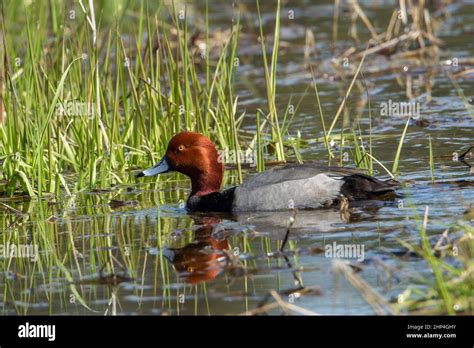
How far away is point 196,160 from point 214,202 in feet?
1.55

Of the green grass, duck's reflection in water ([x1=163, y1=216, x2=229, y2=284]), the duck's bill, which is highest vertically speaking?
the green grass

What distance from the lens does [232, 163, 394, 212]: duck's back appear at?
29.3ft

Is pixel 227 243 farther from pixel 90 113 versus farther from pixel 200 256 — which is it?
pixel 90 113

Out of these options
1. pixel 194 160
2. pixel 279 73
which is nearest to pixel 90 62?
pixel 194 160

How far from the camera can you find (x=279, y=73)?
15.9 metres

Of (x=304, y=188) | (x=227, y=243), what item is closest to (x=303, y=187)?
(x=304, y=188)

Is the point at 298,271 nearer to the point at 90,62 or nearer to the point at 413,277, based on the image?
the point at 413,277

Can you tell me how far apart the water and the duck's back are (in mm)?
155

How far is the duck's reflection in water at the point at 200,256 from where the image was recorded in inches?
277

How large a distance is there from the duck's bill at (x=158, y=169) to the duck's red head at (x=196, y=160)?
0.01 metres

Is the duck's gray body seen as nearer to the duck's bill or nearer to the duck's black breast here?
the duck's black breast

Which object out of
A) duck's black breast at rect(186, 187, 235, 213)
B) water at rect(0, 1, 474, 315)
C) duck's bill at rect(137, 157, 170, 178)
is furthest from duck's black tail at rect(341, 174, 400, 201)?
duck's bill at rect(137, 157, 170, 178)
